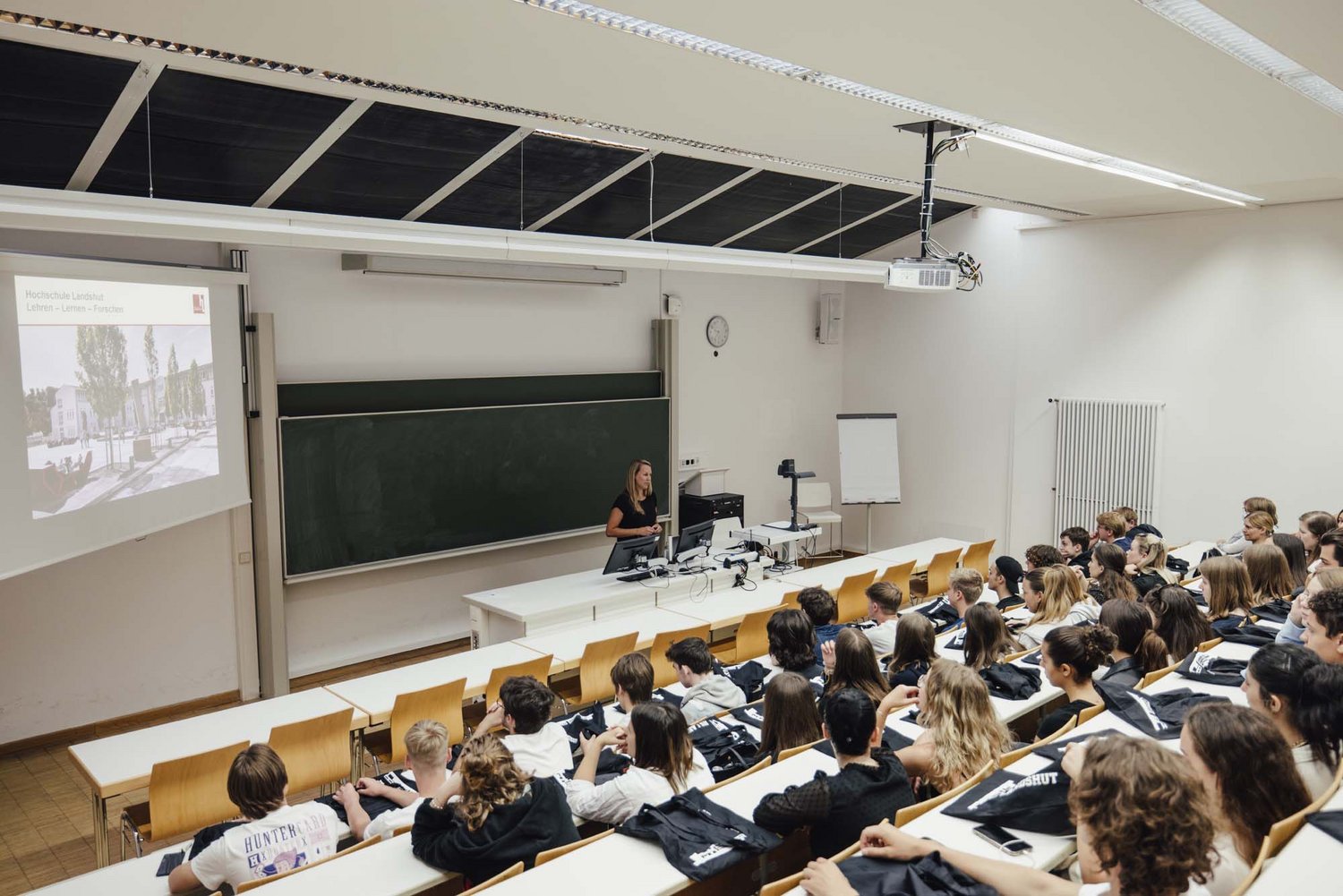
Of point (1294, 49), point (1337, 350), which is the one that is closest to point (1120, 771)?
point (1294, 49)

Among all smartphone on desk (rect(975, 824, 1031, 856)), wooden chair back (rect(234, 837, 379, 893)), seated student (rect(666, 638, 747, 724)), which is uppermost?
smartphone on desk (rect(975, 824, 1031, 856))

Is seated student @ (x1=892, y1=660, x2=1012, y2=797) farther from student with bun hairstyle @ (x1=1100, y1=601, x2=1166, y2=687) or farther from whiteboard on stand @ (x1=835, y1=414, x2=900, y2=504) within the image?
whiteboard on stand @ (x1=835, y1=414, x2=900, y2=504)

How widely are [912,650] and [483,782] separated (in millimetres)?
2491

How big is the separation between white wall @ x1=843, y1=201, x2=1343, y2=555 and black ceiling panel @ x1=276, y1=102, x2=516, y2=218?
6.09 m

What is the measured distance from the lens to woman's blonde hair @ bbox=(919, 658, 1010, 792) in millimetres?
3455

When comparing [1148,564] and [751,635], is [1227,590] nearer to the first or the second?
[1148,564]

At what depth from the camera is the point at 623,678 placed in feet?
14.0

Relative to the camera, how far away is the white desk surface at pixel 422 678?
197 inches

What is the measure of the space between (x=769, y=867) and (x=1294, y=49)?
137 inches

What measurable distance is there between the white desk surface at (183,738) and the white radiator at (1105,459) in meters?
7.41

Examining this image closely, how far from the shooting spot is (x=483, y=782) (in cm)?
304

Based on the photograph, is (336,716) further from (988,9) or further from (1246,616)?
(1246,616)

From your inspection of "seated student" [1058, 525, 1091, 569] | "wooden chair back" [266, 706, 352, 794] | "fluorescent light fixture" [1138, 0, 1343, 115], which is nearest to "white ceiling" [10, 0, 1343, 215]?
"fluorescent light fixture" [1138, 0, 1343, 115]

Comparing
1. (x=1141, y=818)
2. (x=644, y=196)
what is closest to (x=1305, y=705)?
(x=1141, y=818)
